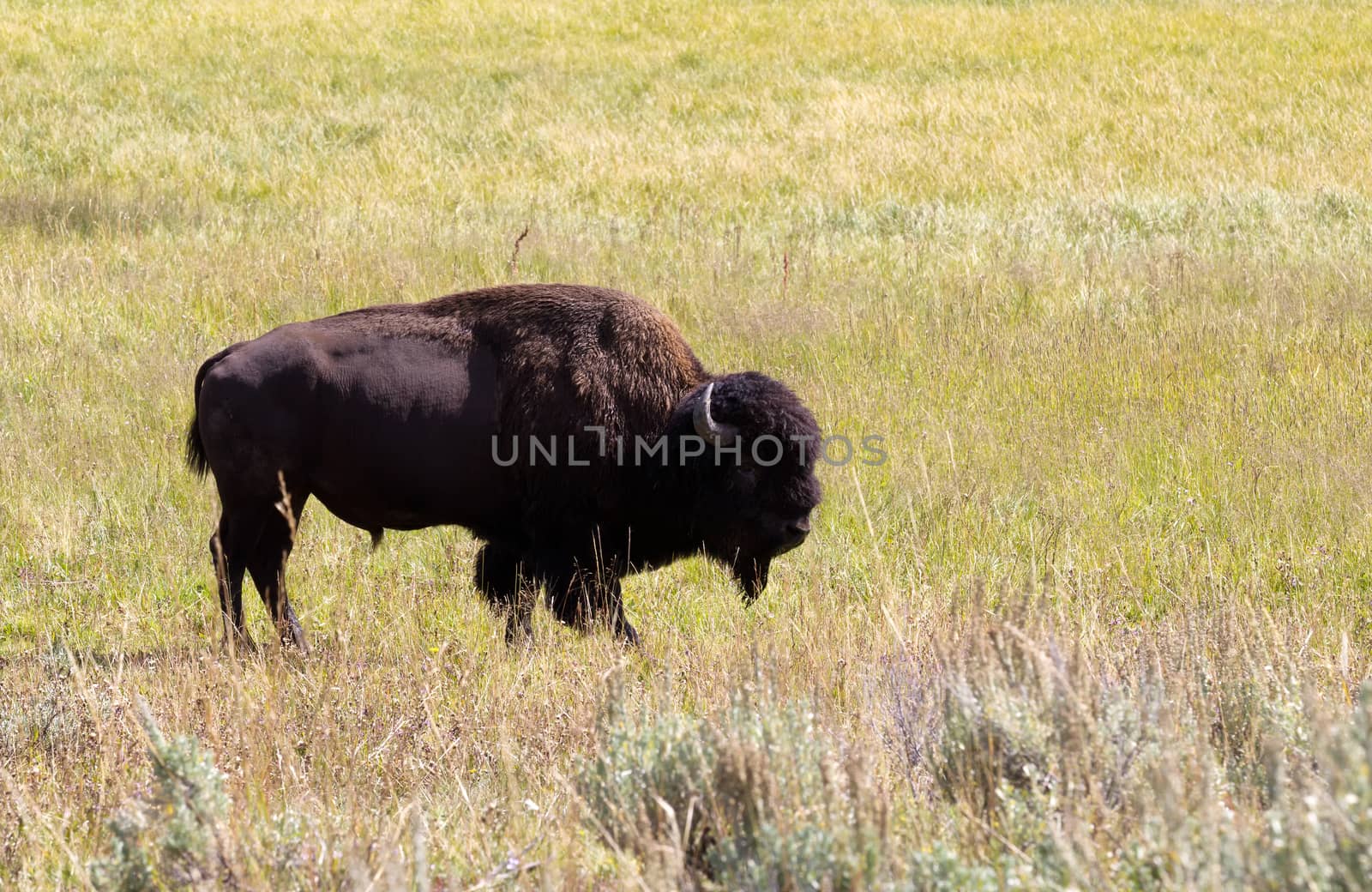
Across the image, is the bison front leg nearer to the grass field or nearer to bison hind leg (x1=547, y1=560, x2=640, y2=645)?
the grass field

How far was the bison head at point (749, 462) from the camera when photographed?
5.12 meters

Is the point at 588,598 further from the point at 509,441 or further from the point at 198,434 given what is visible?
the point at 198,434

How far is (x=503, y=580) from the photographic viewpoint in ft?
17.7

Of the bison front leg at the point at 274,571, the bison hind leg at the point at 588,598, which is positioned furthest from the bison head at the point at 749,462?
the bison front leg at the point at 274,571

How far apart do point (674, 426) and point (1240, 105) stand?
16.0 meters

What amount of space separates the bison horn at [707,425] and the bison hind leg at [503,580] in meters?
0.95

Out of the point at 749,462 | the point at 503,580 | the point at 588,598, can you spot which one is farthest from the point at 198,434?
the point at 749,462

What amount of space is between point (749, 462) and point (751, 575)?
508mm

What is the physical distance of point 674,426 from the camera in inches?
206

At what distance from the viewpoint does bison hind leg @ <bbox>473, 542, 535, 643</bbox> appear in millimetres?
5223

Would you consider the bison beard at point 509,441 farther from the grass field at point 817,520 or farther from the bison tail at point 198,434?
the grass field at point 817,520

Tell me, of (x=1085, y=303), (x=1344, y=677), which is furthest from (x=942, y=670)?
(x=1085, y=303)

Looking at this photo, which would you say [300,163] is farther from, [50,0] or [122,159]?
[50,0]

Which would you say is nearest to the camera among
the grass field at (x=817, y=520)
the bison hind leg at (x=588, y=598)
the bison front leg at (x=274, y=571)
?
the grass field at (x=817, y=520)
